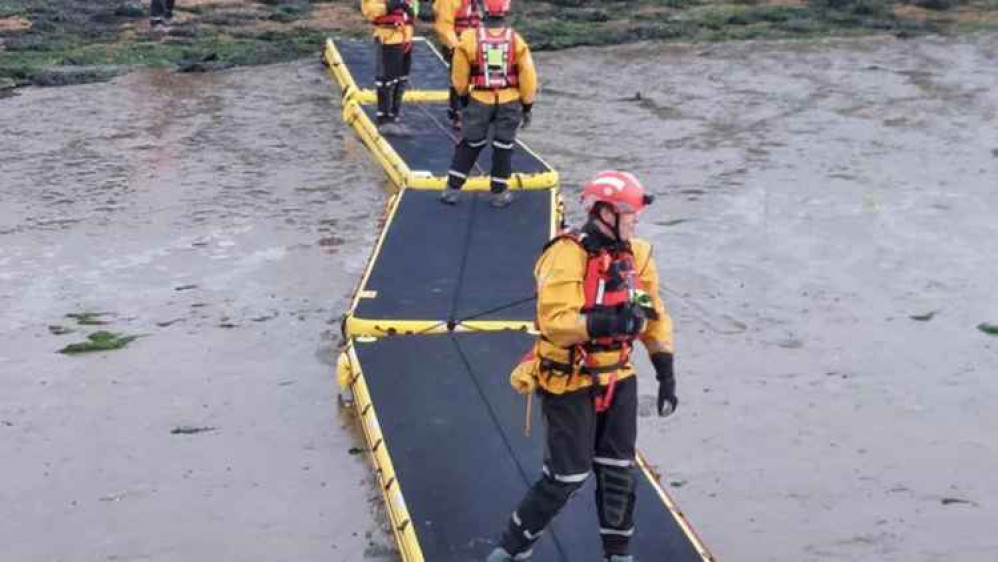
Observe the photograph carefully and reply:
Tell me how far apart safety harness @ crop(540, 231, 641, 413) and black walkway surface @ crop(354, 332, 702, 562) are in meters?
1.04

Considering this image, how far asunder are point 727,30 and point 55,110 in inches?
402

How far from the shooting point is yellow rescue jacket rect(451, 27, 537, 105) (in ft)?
39.1

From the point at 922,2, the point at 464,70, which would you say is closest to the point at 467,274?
the point at 464,70

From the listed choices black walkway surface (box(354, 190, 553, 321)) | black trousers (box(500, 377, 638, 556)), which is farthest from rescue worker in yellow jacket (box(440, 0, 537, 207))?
black trousers (box(500, 377, 638, 556))

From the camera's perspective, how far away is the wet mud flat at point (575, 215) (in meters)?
8.15

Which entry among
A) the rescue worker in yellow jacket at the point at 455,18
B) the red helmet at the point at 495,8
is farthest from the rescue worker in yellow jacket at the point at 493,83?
the rescue worker in yellow jacket at the point at 455,18

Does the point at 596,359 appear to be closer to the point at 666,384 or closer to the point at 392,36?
the point at 666,384

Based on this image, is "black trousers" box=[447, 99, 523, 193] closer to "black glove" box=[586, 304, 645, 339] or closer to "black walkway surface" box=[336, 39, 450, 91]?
"black walkway surface" box=[336, 39, 450, 91]

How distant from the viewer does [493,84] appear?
12.0 m

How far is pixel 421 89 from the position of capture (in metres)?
17.3

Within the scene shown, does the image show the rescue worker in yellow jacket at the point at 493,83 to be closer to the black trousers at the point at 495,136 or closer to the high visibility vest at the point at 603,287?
the black trousers at the point at 495,136

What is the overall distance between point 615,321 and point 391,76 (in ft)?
29.8

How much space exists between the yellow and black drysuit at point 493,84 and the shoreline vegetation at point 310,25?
29.3 ft

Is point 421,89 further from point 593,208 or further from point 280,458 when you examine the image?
point 593,208
